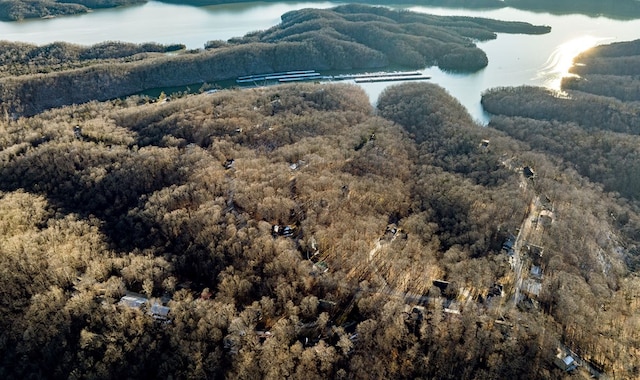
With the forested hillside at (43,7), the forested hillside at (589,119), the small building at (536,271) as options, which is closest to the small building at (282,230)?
the small building at (536,271)

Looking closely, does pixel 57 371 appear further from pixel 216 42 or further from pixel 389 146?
pixel 216 42

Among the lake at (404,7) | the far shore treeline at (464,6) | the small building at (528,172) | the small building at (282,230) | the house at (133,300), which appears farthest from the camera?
the far shore treeline at (464,6)

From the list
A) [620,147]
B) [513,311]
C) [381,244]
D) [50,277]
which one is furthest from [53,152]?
[620,147]

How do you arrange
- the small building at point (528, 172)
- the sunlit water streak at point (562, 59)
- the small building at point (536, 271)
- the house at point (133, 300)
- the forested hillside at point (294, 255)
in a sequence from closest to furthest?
the forested hillside at point (294, 255)
the house at point (133, 300)
the small building at point (536, 271)
the small building at point (528, 172)
the sunlit water streak at point (562, 59)

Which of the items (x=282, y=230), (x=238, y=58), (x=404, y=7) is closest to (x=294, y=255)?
(x=282, y=230)

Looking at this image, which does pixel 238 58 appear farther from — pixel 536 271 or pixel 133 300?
pixel 536 271

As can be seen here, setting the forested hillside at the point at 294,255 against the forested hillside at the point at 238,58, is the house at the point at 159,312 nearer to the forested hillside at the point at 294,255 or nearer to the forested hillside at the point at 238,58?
the forested hillside at the point at 294,255

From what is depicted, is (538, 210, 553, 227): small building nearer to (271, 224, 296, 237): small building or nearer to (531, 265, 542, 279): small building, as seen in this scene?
(531, 265, 542, 279): small building
